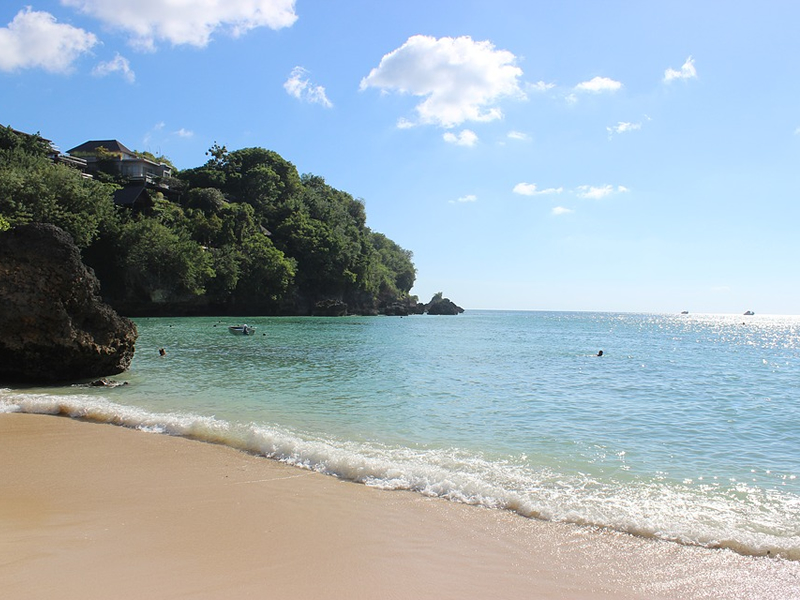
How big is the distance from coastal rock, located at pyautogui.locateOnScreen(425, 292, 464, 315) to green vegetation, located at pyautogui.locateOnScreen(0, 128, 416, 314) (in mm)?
34459

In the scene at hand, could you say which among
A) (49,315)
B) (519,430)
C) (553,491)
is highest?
(49,315)

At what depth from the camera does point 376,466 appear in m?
6.82

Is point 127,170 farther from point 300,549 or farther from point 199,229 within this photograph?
point 300,549

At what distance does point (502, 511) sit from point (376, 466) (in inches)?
75.1

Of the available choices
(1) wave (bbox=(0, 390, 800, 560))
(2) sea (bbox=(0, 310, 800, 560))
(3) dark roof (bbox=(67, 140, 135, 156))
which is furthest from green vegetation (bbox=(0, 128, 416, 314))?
(1) wave (bbox=(0, 390, 800, 560))

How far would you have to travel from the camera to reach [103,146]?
82125 millimetres

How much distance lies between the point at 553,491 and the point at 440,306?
130 meters

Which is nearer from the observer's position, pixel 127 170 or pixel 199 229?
pixel 199 229

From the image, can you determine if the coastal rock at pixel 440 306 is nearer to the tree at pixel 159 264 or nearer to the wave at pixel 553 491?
the tree at pixel 159 264

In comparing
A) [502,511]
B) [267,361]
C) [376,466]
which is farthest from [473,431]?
[267,361]

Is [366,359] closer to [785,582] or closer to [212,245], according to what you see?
[785,582]

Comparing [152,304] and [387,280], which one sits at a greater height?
[387,280]

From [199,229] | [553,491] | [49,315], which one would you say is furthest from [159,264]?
[553,491]

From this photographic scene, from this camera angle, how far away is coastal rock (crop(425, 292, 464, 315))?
444 feet
